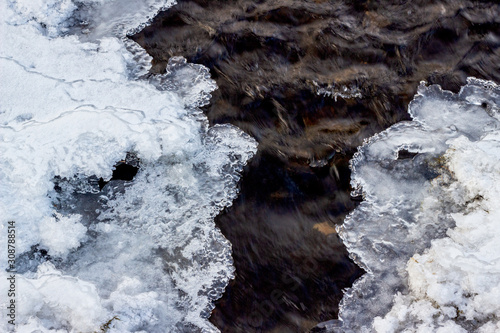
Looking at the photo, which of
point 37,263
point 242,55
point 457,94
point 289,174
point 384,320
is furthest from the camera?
point 242,55

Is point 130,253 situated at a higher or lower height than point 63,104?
lower

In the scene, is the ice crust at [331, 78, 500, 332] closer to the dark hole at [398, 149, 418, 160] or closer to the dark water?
the dark hole at [398, 149, 418, 160]

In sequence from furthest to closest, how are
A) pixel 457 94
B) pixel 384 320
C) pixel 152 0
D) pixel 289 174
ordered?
pixel 152 0, pixel 457 94, pixel 289 174, pixel 384 320

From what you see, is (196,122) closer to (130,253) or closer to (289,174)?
(289,174)

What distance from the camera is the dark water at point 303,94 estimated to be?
256 cm

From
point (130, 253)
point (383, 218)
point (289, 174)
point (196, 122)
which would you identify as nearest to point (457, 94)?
point (383, 218)

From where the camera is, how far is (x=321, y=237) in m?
2.67

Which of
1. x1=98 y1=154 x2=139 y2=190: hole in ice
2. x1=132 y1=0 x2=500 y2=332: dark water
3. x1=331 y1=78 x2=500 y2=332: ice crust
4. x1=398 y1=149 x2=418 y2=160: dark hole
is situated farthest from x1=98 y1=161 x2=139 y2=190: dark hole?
x1=398 y1=149 x2=418 y2=160: dark hole

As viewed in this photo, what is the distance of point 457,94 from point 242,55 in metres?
1.71

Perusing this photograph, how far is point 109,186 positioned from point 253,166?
1.02 meters

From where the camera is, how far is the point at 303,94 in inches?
123

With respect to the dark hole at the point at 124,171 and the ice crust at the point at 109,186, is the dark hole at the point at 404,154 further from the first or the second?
the dark hole at the point at 124,171

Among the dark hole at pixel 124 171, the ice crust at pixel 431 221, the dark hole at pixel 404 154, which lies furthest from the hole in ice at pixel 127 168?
the dark hole at pixel 404 154

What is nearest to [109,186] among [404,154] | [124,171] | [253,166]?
[124,171]
